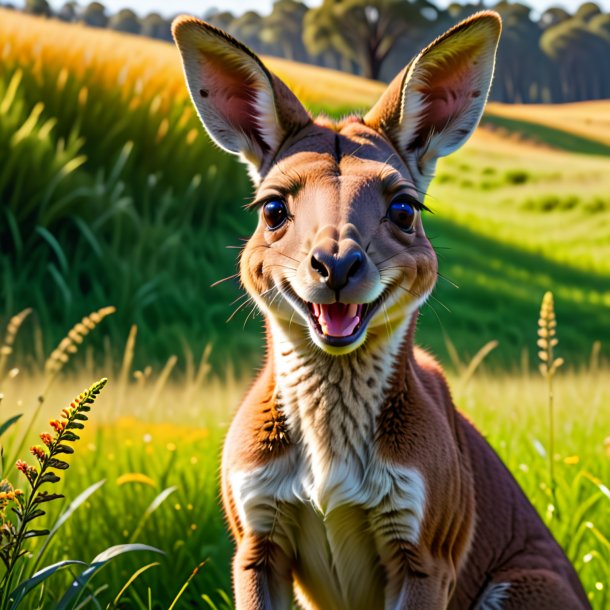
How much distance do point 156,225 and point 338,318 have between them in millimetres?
7379

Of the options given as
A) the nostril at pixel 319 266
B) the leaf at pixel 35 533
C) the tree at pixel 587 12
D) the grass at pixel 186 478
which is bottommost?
the grass at pixel 186 478

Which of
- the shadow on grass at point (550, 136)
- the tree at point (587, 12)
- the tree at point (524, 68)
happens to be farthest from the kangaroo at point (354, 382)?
the tree at point (587, 12)

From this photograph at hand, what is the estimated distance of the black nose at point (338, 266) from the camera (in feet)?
10.8

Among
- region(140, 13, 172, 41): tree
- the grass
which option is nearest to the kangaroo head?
the grass

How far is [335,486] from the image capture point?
361cm

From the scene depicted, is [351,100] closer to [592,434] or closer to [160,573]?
[592,434]

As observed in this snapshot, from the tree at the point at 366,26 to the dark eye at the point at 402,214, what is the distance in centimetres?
4310

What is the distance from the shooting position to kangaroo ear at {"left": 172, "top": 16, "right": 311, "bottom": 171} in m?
3.94

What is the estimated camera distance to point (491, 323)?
1237 centimetres

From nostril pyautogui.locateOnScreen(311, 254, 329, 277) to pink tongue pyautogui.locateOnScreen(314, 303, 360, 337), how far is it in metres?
0.17

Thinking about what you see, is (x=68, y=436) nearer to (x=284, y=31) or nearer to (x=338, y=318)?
(x=338, y=318)

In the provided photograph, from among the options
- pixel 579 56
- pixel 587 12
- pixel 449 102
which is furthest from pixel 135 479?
pixel 579 56

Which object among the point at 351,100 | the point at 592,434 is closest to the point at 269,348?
the point at 592,434

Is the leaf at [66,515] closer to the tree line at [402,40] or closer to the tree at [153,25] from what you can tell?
the tree line at [402,40]
